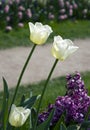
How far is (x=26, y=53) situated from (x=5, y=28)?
1.20 meters

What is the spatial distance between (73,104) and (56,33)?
543 cm

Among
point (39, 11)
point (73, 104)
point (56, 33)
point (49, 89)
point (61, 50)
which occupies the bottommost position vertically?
point (56, 33)

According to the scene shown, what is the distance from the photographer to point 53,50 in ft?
8.54

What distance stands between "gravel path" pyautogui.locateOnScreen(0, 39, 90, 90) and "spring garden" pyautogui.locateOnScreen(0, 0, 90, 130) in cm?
15

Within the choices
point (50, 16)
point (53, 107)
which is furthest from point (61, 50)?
point (50, 16)

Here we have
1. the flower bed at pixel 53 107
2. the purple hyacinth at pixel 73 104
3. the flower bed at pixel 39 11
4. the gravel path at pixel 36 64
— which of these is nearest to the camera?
the flower bed at pixel 53 107

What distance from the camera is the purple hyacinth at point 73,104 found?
3418 mm

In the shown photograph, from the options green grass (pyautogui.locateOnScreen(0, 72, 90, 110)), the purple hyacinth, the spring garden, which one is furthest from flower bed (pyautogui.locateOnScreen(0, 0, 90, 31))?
the purple hyacinth

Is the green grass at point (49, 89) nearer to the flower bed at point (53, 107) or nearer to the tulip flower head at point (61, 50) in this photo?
the flower bed at point (53, 107)

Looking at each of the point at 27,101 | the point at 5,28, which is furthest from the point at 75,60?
the point at 27,101

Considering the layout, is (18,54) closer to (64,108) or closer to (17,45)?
(17,45)

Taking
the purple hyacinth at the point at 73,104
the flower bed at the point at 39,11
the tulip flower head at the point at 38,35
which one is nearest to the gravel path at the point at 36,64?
the flower bed at the point at 39,11

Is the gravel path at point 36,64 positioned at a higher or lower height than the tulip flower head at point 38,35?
lower

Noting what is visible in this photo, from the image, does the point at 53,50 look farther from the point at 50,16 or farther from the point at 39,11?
the point at 50,16
